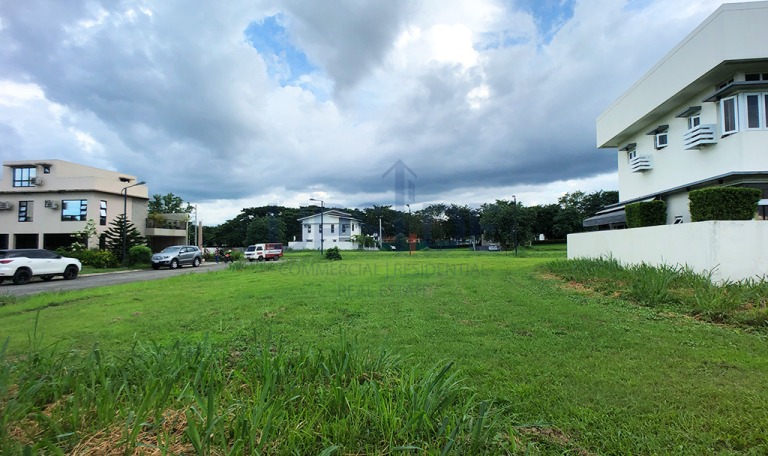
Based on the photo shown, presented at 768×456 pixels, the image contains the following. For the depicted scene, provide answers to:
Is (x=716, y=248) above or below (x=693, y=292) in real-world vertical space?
above

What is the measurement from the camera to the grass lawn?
8.71 feet

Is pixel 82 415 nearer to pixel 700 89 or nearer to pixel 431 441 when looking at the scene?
pixel 431 441

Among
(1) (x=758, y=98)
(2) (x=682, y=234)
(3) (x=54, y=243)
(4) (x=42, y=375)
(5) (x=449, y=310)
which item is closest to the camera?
(4) (x=42, y=375)

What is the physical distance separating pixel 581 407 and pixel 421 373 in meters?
1.34

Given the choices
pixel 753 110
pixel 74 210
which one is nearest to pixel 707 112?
pixel 753 110

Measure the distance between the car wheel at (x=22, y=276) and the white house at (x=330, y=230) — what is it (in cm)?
4115

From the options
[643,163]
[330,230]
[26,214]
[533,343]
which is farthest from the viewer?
[330,230]

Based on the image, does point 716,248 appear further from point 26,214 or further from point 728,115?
point 26,214

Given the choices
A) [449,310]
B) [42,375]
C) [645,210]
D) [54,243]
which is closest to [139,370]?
[42,375]

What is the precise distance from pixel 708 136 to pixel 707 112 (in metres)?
1.06

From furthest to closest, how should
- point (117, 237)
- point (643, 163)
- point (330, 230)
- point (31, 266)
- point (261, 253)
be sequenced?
point (330, 230), point (261, 253), point (117, 237), point (31, 266), point (643, 163)

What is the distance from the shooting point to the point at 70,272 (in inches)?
749

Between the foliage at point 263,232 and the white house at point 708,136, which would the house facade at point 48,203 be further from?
the white house at point 708,136

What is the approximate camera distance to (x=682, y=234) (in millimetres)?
8906
